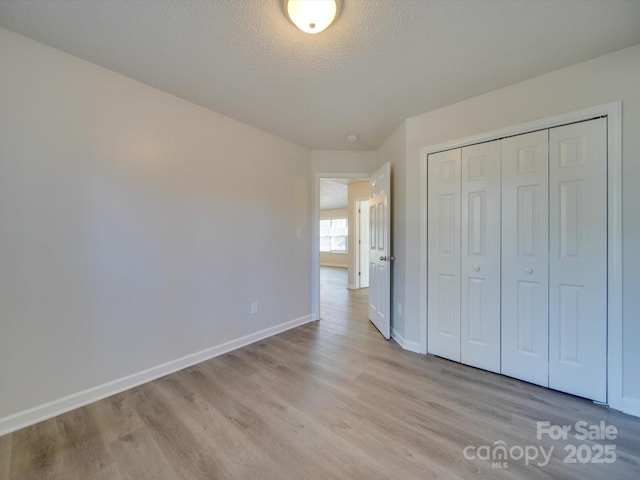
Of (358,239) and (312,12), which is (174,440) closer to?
(312,12)

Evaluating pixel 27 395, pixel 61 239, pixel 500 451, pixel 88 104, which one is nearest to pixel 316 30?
pixel 88 104

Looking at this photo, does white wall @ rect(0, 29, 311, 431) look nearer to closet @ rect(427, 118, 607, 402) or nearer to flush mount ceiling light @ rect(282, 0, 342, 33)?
flush mount ceiling light @ rect(282, 0, 342, 33)

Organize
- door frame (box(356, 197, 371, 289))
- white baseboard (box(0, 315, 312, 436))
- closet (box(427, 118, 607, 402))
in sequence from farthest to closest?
1. door frame (box(356, 197, 371, 289))
2. closet (box(427, 118, 607, 402))
3. white baseboard (box(0, 315, 312, 436))

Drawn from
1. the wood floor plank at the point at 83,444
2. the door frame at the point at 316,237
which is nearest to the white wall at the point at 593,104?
the door frame at the point at 316,237

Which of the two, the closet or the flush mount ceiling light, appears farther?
the closet

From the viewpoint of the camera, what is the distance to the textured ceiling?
1.38m

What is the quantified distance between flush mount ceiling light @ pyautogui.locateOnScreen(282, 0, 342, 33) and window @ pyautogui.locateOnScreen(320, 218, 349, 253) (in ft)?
26.3

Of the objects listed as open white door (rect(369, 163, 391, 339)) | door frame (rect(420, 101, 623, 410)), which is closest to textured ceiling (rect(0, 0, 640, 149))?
door frame (rect(420, 101, 623, 410))

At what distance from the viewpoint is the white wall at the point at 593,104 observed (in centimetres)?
167

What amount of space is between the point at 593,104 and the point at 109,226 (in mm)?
3605

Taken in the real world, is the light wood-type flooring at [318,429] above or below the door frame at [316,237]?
below

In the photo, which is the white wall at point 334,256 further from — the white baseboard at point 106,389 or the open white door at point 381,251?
the white baseboard at point 106,389

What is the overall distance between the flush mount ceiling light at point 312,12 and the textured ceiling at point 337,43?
0.22 ft

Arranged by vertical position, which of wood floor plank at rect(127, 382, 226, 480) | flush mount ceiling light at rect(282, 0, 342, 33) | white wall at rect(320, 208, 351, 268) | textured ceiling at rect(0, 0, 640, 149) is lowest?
wood floor plank at rect(127, 382, 226, 480)
